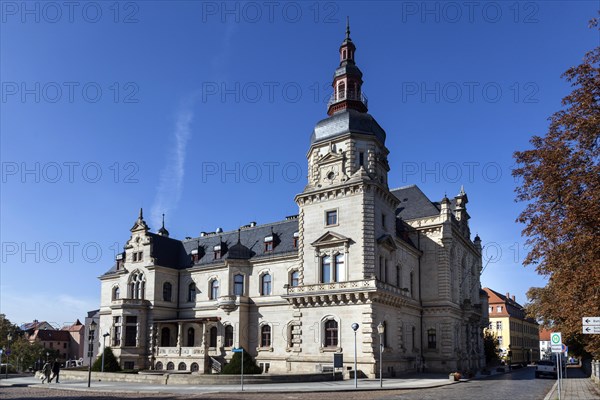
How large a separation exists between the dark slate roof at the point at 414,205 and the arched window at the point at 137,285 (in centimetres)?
2754

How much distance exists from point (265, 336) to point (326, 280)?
1010 cm

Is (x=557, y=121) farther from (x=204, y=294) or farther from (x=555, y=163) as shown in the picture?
(x=204, y=294)

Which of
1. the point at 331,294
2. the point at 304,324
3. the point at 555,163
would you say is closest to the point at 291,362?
the point at 304,324

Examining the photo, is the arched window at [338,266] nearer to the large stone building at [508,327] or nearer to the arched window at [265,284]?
the arched window at [265,284]

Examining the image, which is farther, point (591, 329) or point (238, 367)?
point (238, 367)

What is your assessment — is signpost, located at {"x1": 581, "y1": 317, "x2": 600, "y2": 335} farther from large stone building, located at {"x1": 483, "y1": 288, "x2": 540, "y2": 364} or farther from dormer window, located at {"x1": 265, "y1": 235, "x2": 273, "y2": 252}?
large stone building, located at {"x1": 483, "y1": 288, "x2": 540, "y2": 364}

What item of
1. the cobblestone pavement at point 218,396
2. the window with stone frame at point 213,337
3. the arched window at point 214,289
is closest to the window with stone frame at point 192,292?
the arched window at point 214,289

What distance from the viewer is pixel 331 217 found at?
44.6 metres

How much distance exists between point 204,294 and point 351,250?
19.5 m

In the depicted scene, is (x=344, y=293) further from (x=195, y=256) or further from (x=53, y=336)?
(x=53, y=336)

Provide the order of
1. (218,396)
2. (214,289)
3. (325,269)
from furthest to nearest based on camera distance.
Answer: (214,289) < (325,269) < (218,396)

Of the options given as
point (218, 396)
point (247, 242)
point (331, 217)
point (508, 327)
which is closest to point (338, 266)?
point (331, 217)

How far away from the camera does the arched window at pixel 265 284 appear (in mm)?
50938

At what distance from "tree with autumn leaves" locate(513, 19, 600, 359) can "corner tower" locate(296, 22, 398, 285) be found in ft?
63.0
